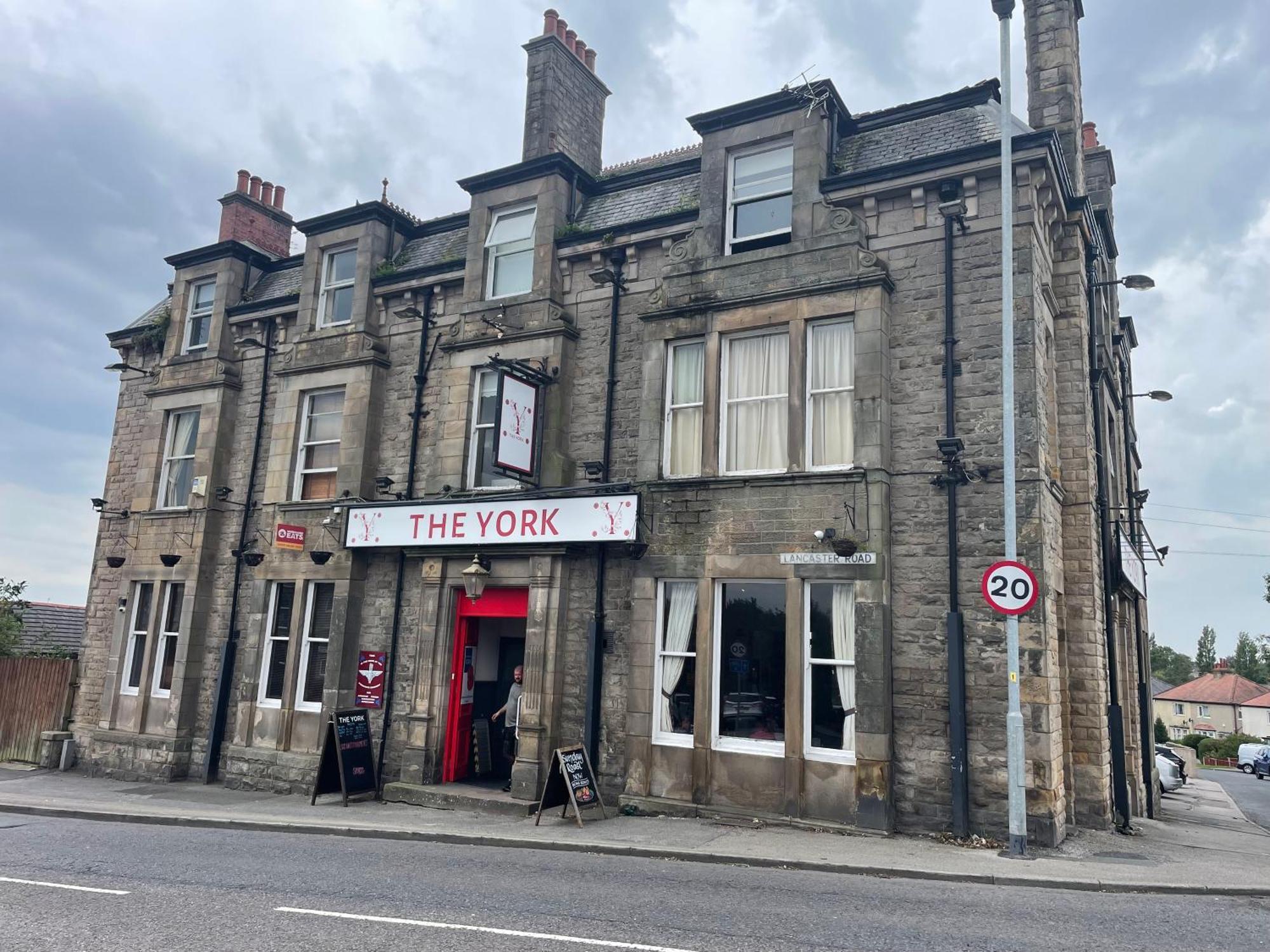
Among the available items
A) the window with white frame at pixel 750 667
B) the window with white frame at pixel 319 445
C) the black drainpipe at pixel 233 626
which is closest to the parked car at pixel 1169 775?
the window with white frame at pixel 750 667

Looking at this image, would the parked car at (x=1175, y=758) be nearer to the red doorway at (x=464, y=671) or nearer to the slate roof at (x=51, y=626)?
the red doorway at (x=464, y=671)

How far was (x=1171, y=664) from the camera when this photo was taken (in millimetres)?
152750

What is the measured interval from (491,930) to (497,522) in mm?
8063

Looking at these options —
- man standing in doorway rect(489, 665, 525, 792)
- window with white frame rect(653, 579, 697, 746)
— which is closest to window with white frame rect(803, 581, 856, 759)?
window with white frame rect(653, 579, 697, 746)

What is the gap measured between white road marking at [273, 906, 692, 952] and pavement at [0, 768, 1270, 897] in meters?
3.52

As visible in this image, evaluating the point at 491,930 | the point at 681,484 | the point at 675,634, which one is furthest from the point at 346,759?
the point at 491,930

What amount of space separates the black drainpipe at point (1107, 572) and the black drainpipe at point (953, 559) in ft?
13.3

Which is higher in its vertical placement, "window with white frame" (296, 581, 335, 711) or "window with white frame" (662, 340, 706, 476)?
"window with white frame" (662, 340, 706, 476)

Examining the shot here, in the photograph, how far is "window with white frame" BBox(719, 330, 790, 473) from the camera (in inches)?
505

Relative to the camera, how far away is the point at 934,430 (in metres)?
11.8

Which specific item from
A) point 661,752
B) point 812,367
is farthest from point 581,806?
point 812,367

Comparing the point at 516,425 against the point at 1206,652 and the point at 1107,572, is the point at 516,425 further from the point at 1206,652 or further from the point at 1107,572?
the point at 1206,652

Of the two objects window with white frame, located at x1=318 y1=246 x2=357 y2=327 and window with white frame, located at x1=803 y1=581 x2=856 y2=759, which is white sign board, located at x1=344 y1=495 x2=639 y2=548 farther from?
window with white frame, located at x1=318 y1=246 x2=357 y2=327

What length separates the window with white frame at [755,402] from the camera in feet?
42.1
